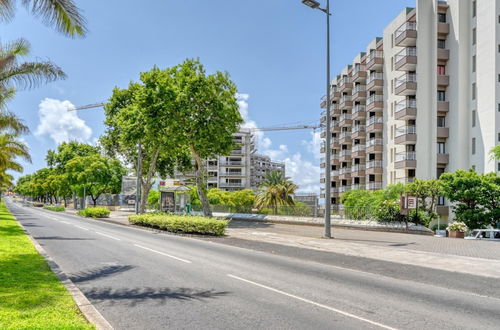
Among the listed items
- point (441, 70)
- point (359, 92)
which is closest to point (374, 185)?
point (359, 92)

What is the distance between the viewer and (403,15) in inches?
1825

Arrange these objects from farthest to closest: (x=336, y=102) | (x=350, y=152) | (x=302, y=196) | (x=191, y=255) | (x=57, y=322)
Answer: (x=336, y=102) → (x=350, y=152) → (x=302, y=196) → (x=191, y=255) → (x=57, y=322)

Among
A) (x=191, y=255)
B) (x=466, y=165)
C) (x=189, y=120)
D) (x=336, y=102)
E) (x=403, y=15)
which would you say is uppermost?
(x=403, y=15)

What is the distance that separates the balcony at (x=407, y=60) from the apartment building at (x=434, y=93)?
96 mm

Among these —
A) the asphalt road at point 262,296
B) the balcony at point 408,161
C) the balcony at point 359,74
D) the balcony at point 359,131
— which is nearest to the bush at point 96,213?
the balcony at point 408,161

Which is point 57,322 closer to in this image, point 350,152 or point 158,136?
point 158,136

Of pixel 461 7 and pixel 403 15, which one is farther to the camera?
pixel 403 15

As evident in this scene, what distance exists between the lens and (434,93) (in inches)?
1645

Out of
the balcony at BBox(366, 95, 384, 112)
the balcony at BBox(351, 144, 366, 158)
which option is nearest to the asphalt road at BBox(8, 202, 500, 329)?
the balcony at BBox(366, 95, 384, 112)

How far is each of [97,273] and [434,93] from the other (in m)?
39.2

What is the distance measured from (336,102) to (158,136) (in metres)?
40.9

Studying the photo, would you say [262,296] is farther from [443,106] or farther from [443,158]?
[443,106]

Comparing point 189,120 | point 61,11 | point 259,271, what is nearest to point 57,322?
point 259,271

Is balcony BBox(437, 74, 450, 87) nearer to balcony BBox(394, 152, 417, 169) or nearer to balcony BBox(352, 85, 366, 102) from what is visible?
balcony BBox(394, 152, 417, 169)
